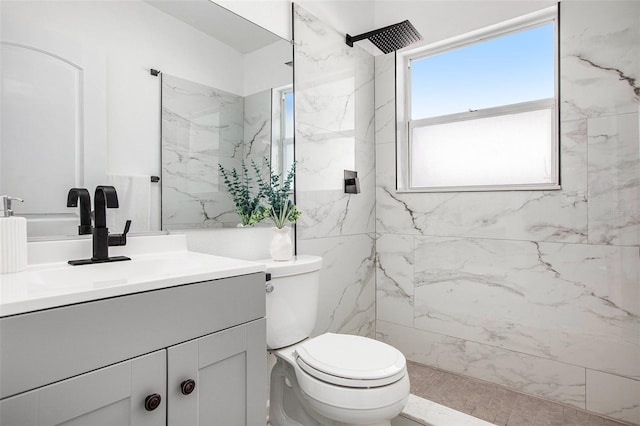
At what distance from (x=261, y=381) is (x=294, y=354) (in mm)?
412

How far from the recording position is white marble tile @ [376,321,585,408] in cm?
187

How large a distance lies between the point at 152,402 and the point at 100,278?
1.33ft

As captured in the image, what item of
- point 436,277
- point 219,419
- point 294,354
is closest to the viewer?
point 219,419

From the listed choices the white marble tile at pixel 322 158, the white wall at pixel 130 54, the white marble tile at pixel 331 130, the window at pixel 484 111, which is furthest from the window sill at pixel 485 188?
the white wall at pixel 130 54

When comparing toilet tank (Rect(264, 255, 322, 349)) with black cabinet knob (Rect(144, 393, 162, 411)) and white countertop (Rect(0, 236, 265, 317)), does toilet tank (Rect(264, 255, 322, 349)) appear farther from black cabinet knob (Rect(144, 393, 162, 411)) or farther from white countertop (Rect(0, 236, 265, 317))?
black cabinet knob (Rect(144, 393, 162, 411))

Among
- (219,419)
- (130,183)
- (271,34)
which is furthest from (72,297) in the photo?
(271,34)

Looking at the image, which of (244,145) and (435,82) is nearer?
(244,145)

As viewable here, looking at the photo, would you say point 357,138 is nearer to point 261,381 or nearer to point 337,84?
point 337,84

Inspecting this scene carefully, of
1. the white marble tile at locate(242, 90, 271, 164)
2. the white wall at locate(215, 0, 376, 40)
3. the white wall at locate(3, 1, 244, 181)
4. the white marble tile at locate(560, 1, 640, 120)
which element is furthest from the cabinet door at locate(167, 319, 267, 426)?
the white marble tile at locate(560, 1, 640, 120)

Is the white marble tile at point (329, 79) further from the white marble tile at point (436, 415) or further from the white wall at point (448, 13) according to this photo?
the white marble tile at point (436, 415)

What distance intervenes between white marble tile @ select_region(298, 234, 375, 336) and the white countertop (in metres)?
0.83

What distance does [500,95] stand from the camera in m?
2.17

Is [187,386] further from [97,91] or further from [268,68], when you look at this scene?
[268,68]

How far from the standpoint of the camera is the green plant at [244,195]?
1.64 meters
